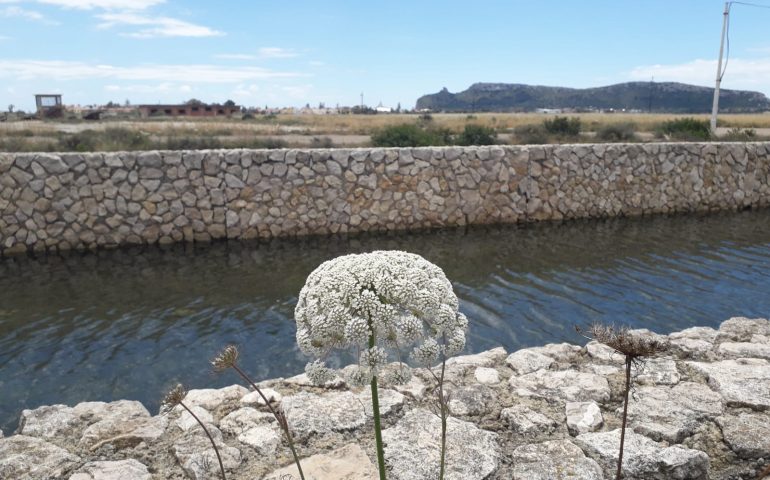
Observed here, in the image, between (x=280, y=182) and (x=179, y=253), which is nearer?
(x=179, y=253)

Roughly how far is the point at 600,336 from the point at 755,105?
123 meters

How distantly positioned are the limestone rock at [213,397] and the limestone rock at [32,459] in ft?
2.56

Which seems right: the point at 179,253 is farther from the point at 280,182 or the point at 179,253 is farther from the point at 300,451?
the point at 300,451

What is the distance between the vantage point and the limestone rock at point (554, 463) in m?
2.96

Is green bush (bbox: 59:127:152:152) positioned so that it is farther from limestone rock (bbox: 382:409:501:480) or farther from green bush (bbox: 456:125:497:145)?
limestone rock (bbox: 382:409:501:480)

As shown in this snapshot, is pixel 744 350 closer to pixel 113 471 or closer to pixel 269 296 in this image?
pixel 113 471

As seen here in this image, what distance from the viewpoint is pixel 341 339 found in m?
2.00

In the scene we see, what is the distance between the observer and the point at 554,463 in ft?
10.1

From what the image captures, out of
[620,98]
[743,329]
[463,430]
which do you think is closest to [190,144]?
[743,329]

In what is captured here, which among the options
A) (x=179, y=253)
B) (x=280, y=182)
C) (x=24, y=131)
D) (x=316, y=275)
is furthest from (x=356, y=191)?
(x=24, y=131)

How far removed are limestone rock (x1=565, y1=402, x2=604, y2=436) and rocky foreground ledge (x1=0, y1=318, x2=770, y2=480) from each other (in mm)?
11

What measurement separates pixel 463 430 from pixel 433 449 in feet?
0.83

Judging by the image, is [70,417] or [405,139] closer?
[70,417]

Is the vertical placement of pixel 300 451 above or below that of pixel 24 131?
below
